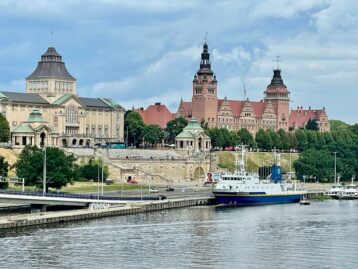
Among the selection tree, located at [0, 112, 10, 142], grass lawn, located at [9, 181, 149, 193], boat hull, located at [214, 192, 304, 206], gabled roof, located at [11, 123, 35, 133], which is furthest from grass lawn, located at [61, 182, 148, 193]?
tree, located at [0, 112, 10, 142]

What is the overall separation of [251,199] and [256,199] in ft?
4.17

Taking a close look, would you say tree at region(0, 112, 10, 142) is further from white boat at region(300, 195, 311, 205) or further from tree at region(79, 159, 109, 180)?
white boat at region(300, 195, 311, 205)

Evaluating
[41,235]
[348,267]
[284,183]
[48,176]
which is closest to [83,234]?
[41,235]

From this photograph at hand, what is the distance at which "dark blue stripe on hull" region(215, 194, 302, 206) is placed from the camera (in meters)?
154

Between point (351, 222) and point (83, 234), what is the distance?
33.6 meters

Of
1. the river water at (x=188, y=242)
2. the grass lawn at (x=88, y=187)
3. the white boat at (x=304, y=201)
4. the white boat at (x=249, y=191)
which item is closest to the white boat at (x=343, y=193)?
the white boat at (x=304, y=201)

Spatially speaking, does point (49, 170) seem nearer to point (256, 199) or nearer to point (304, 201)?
point (256, 199)

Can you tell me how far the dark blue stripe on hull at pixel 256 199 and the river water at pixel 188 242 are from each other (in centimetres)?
2169

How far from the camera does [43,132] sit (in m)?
198

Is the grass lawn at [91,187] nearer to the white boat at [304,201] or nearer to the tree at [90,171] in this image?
the tree at [90,171]

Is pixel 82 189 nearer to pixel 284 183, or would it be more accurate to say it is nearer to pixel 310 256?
pixel 284 183

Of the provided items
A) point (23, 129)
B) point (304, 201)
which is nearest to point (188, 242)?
point (304, 201)

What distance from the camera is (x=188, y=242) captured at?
100 m

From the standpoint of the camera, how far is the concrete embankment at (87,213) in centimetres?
10962
